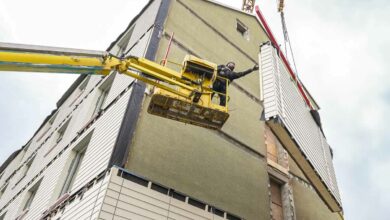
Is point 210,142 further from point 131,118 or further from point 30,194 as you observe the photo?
point 30,194

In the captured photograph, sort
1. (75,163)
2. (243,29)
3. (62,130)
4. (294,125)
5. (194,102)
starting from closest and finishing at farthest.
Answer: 1. (194,102)
2. (294,125)
3. (75,163)
4. (62,130)
5. (243,29)

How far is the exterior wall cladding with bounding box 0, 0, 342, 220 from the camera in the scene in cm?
1022

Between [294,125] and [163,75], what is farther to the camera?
[294,125]

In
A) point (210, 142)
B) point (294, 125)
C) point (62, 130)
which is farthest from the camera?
point (62, 130)

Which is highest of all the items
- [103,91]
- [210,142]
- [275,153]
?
[103,91]

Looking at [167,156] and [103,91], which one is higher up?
[103,91]

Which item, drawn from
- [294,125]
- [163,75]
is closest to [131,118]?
[163,75]

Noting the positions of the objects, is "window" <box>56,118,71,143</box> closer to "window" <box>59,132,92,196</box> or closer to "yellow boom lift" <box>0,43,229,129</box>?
"window" <box>59,132,92,196</box>

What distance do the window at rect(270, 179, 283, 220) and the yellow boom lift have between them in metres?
6.15

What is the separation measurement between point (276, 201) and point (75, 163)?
8679 millimetres

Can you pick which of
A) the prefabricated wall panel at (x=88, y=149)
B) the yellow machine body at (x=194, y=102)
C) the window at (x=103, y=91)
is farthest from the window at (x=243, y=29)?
the yellow machine body at (x=194, y=102)

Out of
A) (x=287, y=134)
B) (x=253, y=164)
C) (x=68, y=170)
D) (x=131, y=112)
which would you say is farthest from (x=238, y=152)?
(x=68, y=170)

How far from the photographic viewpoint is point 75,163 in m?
14.6

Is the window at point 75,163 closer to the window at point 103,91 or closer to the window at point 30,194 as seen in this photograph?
the window at point 103,91
